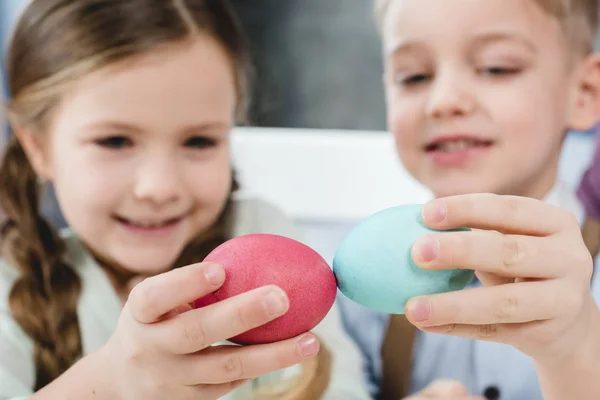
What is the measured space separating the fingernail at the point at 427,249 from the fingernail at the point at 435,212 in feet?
0.06

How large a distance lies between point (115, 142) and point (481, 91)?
17.7 inches

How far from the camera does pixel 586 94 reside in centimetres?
75

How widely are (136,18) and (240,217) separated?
12.1 inches

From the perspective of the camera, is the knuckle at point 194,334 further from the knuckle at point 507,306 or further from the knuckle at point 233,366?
the knuckle at point 507,306

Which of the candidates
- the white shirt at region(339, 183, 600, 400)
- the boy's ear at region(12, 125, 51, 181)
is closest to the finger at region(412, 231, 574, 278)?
the white shirt at region(339, 183, 600, 400)

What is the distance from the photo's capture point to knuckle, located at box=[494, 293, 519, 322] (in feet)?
1.20

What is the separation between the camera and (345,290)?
41 centimetres

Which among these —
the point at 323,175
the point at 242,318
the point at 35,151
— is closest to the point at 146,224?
the point at 35,151

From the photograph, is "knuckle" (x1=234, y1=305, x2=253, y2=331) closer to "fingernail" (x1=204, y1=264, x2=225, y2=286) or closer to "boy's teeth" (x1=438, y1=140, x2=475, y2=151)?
"fingernail" (x1=204, y1=264, x2=225, y2=286)

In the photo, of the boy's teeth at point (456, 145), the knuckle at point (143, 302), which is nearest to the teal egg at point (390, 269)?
the knuckle at point (143, 302)

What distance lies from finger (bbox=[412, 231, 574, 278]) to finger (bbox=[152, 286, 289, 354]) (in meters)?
0.09

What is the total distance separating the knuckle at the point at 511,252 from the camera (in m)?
0.36

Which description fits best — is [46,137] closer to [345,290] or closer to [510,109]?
[345,290]

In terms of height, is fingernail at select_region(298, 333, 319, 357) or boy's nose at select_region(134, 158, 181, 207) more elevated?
fingernail at select_region(298, 333, 319, 357)
